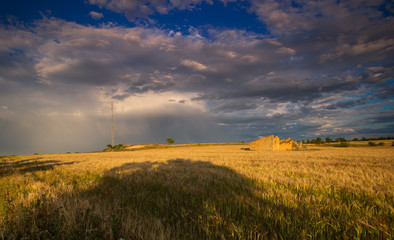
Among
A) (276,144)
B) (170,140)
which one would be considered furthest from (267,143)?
(170,140)

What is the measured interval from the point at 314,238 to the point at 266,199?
52.5 inches

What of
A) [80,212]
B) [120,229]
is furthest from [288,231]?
[80,212]

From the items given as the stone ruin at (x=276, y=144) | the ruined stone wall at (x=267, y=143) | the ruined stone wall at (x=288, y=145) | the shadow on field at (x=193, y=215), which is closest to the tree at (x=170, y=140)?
the ruined stone wall at (x=267, y=143)

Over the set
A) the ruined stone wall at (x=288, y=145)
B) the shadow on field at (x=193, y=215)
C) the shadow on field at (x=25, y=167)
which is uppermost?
the shadow on field at (x=193, y=215)

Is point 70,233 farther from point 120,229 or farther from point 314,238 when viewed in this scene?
point 314,238

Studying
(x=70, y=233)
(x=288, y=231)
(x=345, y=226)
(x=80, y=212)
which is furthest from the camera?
(x=80, y=212)

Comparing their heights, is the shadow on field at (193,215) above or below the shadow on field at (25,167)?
above

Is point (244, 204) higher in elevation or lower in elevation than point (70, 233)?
lower

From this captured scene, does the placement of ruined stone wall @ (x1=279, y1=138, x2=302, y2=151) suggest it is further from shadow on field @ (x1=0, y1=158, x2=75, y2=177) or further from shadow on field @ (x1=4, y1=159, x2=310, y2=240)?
shadow on field @ (x1=4, y1=159, x2=310, y2=240)

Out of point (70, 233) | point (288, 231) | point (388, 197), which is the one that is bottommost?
point (388, 197)

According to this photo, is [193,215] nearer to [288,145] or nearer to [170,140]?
[288,145]

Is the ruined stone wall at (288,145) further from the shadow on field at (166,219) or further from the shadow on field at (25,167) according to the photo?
the shadow on field at (166,219)

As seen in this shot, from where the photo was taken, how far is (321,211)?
2707mm

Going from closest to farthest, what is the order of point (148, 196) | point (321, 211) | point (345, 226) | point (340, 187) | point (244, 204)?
point (345, 226), point (321, 211), point (244, 204), point (148, 196), point (340, 187)
